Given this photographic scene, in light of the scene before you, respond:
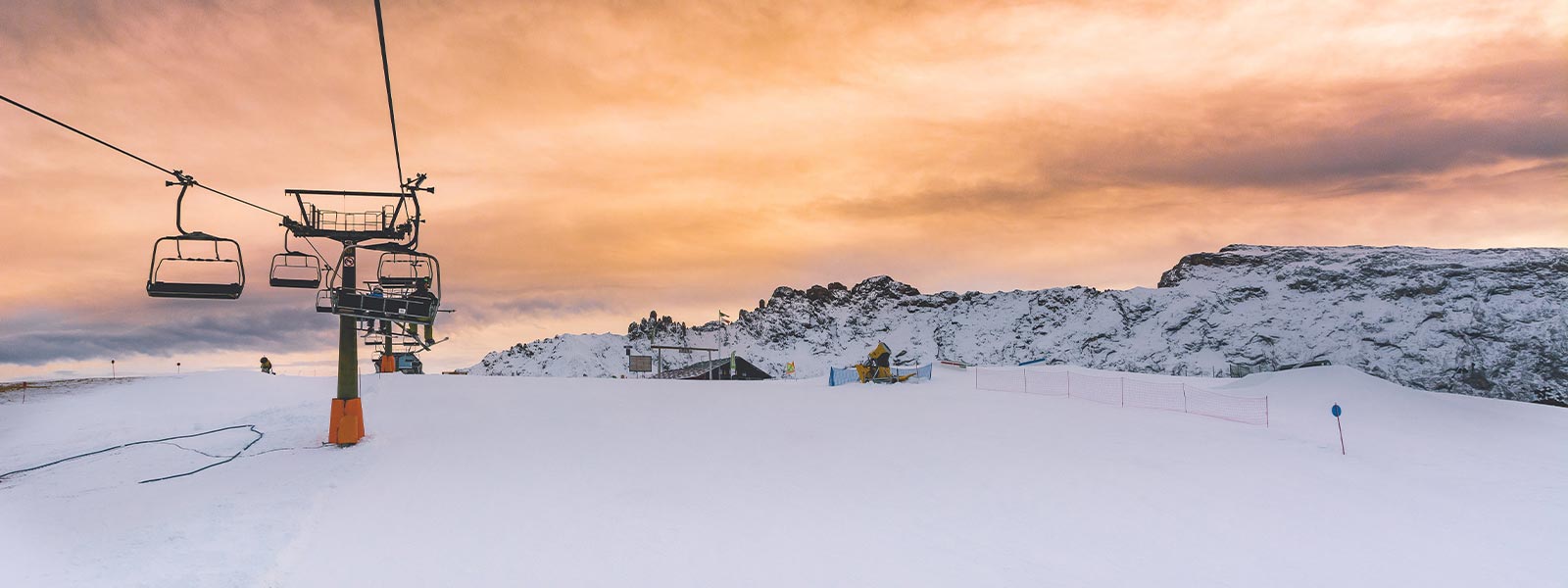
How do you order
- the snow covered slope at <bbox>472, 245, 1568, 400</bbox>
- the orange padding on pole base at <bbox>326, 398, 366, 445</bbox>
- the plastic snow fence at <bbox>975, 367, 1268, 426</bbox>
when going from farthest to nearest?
the snow covered slope at <bbox>472, 245, 1568, 400</bbox>, the plastic snow fence at <bbox>975, 367, 1268, 426</bbox>, the orange padding on pole base at <bbox>326, 398, 366, 445</bbox>

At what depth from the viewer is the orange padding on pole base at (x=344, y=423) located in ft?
66.5

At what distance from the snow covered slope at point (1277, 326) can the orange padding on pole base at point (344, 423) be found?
38.1 metres

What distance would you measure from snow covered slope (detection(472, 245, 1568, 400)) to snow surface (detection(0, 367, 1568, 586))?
3741cm

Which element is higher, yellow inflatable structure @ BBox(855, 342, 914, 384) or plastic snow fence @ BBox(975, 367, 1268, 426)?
yellow inflatable structure @ BBox(855, 342, 914, 384)

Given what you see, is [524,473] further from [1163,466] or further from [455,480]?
[1163,466]

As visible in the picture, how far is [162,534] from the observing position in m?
12.2

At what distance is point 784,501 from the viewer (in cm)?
1492

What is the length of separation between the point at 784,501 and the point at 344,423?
44.3 feet

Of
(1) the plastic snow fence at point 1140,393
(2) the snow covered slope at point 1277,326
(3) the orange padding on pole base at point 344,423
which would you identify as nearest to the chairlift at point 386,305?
(3) the orange padding on pole base at point 344,423

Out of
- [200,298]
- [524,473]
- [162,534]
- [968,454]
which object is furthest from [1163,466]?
[200,298]

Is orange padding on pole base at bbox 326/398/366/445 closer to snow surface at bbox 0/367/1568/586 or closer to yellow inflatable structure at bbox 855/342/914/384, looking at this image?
snow surface at bbox 0/367/1568/586

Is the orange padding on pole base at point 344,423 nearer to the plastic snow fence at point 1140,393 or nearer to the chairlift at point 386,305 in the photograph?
the chairlift at point 386,305

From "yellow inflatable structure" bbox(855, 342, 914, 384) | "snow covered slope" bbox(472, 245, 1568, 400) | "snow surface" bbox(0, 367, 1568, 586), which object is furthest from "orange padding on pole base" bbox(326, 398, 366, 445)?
"snow covered slope" bbox(472, 245, 1568, 400)

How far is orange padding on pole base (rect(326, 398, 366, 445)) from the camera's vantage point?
20.3m
